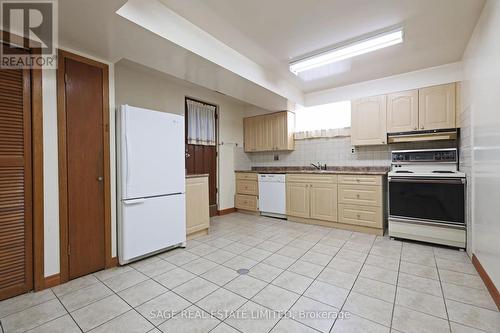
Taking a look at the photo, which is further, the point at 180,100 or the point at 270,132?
the point at 270,132

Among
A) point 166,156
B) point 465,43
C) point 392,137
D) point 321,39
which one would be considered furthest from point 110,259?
point 465,43

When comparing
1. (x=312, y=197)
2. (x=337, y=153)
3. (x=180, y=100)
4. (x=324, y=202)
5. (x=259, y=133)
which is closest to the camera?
(x=324, y=202)

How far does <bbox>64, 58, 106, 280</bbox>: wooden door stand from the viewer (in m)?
2.16

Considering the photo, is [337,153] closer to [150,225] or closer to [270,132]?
[270,132]

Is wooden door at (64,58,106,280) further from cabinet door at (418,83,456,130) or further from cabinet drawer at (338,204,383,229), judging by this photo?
cabinet door at (418,83,456,130)

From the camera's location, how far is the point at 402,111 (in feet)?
11.3

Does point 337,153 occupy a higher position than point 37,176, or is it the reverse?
point 337,153

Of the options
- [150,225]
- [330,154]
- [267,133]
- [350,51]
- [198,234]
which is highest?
[350,51]

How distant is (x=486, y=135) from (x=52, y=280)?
13.3 ft

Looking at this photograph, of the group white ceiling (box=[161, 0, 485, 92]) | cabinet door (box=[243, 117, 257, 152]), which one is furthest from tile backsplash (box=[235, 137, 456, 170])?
white ceiling (box=[161, 0, 485, 92])

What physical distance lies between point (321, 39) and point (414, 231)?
273cm

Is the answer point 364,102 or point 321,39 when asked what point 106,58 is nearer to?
point 321,39

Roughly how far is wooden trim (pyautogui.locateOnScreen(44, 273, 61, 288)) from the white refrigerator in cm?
52

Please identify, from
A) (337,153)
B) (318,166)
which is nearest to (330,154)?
(337,153)
